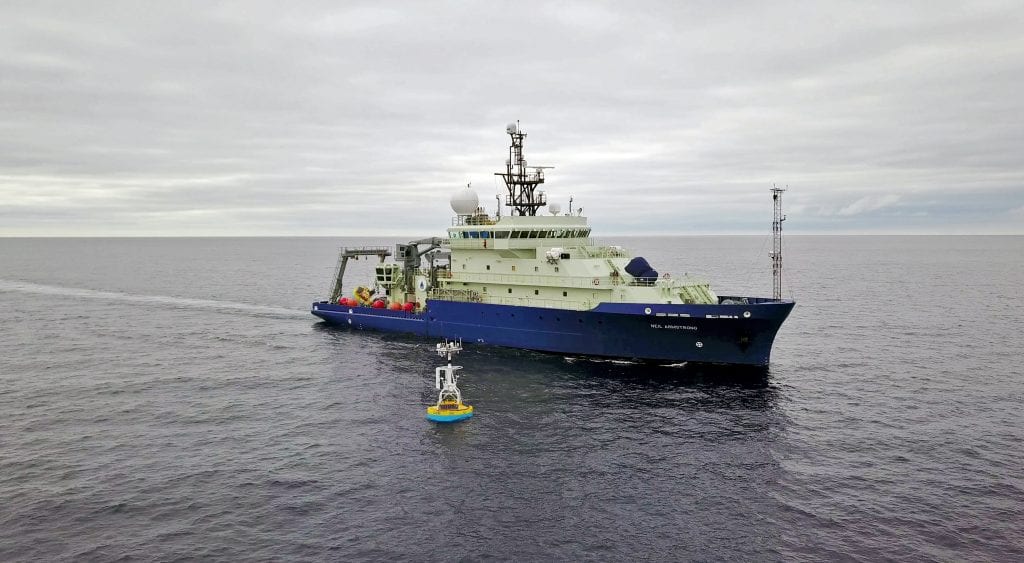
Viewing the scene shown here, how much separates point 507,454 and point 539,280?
19.5 meters

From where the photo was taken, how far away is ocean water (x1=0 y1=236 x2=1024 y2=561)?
18.4m

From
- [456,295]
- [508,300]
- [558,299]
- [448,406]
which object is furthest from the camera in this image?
[456,295]

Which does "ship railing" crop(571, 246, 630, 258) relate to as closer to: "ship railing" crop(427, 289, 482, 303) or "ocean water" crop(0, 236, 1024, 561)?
"ocean water" crop(0, 236, 1024, 561)

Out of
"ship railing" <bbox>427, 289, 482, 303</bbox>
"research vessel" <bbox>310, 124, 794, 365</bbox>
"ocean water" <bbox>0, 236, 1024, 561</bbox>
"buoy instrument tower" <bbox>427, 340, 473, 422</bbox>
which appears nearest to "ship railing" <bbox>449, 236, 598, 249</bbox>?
"research vessel" <bbox>310, 124, 794, 365</bbox>

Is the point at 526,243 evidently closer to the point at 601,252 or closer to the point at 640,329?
the point at 601,252

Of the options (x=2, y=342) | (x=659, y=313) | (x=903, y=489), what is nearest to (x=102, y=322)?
(x=2, y=342)

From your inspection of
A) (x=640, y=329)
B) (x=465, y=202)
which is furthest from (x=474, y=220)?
(x=640, y=329)

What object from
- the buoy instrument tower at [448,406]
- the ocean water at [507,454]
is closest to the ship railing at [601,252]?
the ocean water at [507,454]

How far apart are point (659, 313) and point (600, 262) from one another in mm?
6675

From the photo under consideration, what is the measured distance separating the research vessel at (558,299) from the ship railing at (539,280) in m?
0.07

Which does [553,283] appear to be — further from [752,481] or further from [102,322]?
[102,322]

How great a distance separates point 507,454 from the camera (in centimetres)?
2477

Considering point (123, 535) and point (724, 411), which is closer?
point (123, 535)

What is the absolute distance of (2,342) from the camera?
4641 centimetres
